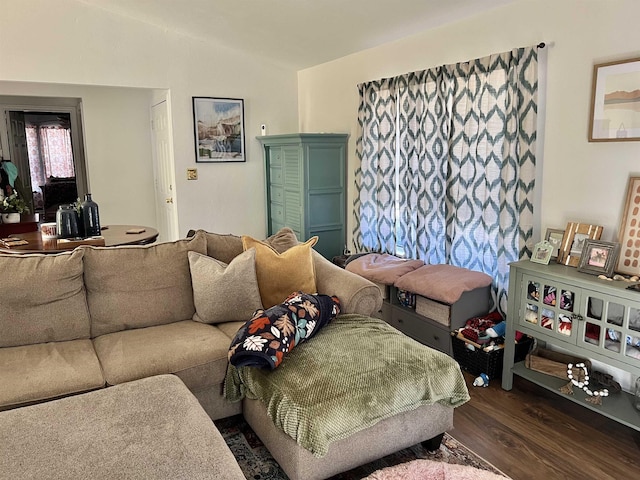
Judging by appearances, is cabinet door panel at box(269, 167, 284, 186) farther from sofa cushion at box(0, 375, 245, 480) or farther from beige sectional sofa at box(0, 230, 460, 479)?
sofa cushion at box(0, 375, 245, 480)

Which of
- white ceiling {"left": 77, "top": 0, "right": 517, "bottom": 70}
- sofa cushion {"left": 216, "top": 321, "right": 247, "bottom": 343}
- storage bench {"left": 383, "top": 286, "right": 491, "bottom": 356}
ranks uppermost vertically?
white ceiling {"left": 77, "top": 0, "right": 517, "bottom": 70}

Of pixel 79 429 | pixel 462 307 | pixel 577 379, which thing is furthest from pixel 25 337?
pixel 577 379

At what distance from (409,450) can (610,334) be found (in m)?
1.15

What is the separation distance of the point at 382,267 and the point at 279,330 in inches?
65.1

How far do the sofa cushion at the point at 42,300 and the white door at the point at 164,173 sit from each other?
265cm

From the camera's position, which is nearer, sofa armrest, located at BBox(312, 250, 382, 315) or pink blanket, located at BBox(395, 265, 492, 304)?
sofa armrest, located at BBox(312, 250, 382, 315)

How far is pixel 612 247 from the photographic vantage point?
2.48 metres

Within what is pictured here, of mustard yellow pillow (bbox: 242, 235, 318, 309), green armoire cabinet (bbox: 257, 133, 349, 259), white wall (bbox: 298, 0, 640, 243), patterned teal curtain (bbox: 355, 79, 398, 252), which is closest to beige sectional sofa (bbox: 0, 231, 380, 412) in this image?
mustard yellow pillow (bbox: 242, 235, 318, 309)

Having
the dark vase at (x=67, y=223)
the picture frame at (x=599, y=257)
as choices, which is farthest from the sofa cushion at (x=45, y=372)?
the picture frame at (x=599, y=257)

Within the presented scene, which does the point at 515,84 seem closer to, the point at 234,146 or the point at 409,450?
the point at 409,450

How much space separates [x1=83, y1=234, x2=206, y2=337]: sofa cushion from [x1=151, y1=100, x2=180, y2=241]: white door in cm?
247

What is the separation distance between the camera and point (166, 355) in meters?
2.25

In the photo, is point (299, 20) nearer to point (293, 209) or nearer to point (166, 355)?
point (293, 209)

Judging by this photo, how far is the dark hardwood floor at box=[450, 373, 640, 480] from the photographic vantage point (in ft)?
7.09
